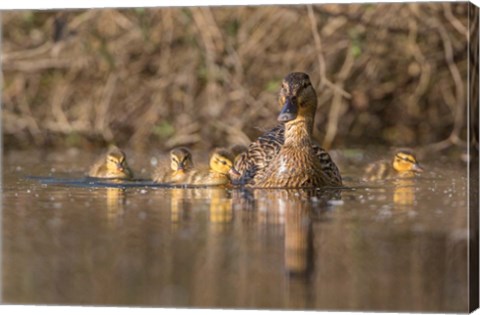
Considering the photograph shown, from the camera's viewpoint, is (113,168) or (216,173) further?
(113,168)

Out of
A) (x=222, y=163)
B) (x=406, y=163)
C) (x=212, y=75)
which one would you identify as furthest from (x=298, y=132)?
(x=212, y=75)

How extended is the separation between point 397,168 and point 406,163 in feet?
0.22

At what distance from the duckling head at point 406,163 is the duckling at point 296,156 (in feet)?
2.70

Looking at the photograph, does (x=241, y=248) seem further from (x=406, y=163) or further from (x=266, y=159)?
(x=406, y=163)

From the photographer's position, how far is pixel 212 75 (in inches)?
403

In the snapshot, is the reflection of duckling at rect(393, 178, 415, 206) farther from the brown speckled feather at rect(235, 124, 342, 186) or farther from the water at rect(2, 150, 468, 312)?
the brown speckled feather at rect(235, 124, 342, 186)

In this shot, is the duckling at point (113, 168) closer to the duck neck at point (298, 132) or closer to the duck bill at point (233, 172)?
the duck bill at point (233, 172)

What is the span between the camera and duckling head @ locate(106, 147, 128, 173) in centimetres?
791

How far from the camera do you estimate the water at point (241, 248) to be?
4441mm

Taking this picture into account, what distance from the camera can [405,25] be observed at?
9.36 metres

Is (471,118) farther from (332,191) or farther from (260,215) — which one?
(332,191)

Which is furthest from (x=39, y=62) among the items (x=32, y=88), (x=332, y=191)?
(x=332, y=191)

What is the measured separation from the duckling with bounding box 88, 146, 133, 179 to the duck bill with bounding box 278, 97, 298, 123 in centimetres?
128

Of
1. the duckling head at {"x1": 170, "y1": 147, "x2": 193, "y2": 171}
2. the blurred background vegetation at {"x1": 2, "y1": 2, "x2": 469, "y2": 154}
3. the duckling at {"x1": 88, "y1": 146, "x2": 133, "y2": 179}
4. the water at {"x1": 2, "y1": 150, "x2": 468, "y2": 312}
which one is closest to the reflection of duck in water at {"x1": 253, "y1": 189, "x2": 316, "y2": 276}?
the water at {"x1": 2, "y1": 150, "x2": 468, "y2": 312}
